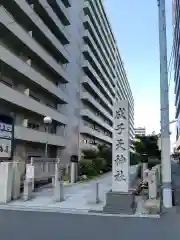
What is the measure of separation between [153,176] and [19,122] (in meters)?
16.4

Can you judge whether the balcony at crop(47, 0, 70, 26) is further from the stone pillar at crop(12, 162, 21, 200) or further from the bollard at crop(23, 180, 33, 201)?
the bollard at crop(23, 180, 33, 201)

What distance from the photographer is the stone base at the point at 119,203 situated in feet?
32.1

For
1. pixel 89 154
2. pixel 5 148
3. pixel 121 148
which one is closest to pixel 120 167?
pixel 121 148

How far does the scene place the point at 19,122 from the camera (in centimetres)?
2569

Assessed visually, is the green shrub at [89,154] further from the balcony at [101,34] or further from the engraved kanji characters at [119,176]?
the engraved kanji characters at [119,176]

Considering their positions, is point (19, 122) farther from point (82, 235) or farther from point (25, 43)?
point (82, 235)

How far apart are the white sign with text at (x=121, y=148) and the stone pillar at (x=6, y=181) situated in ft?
14.9

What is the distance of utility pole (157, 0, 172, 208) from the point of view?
11.0m

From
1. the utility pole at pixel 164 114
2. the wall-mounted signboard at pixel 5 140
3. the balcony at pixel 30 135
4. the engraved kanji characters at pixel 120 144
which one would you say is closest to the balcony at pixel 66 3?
the balcony at pixel 30 135

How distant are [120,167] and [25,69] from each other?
1645cm

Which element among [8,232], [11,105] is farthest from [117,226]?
[11,105]

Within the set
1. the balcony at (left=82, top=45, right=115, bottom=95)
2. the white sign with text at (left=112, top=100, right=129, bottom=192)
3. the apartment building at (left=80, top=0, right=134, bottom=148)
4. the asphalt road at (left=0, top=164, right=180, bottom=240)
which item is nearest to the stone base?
the white sign with text at (left=112, top=100, right=129, bottom=192)

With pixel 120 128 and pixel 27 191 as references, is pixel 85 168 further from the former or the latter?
pixel 120 128

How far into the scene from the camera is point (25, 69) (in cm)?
2436
